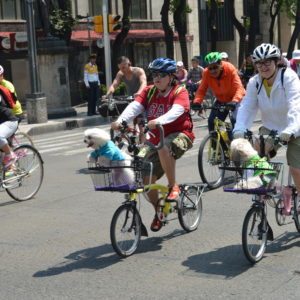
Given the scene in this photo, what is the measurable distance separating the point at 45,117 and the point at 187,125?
14.3 m

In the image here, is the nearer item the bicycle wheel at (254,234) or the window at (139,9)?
the bicycle wheel at (254,234)

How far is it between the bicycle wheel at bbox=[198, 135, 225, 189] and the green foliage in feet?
52.7

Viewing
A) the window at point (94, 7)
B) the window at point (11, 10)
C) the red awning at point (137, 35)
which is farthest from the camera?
the window at point (94, 7)

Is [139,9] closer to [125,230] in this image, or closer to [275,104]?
[275,104]

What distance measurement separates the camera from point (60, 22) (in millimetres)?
25281

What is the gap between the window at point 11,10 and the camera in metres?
29.8

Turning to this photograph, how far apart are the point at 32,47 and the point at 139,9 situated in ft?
57.9

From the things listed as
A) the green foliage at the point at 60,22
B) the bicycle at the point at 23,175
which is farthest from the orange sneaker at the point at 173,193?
the green foliage at the point at 60,22

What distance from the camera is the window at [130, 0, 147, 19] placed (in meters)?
36.9

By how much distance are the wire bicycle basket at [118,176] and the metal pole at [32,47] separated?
1448 centimetres

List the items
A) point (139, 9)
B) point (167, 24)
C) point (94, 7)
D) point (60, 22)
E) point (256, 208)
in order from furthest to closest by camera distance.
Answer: point (139, 9), point (94, 7), point (167, 24), point (60, 22), point (256, 208)

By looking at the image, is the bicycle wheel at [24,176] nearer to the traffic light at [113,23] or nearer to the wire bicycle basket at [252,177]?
the wire bicycle basket at [252,177]

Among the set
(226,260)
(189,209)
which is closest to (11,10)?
(189,209)

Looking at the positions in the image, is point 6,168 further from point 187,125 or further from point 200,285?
point 200,285
